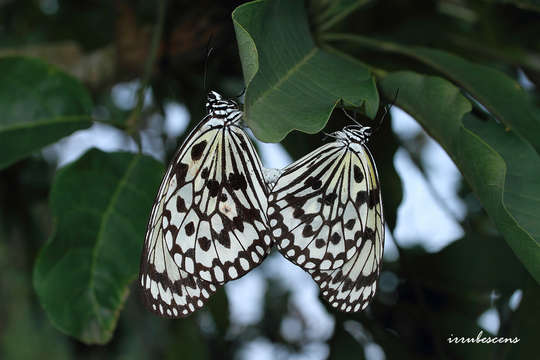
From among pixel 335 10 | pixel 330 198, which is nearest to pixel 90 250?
pixel 330 198

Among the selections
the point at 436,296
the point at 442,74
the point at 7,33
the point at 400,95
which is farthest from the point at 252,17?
the point at 7,33

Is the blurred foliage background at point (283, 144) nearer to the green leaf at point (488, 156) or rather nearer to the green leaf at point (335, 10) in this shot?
the green leaf at point (335, 10)

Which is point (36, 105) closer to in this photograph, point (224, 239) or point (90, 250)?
point (90, 250)

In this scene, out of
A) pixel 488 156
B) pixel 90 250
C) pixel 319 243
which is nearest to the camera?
pixel 488 156

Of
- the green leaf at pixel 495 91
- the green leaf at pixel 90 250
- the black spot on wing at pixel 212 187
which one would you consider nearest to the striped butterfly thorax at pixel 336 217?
the black spot on wing at pixel 212 187

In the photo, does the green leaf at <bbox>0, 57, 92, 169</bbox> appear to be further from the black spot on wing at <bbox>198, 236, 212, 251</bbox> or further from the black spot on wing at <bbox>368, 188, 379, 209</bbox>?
the black spot on wing at <bbox>368, 188, 379, 209</bbox>

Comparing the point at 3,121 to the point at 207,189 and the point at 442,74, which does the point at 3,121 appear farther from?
the point at 442,74
